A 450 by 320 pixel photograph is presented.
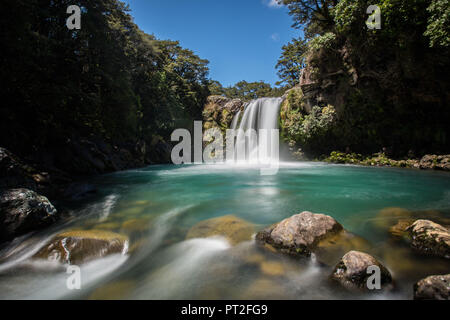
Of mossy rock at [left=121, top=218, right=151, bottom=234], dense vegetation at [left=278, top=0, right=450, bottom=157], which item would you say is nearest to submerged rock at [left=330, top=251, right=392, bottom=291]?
mossy rock at [left=121, top=218, right=151, bottom=234]

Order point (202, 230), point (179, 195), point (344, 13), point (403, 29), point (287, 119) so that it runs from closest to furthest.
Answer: point (202, 230), point (179, 195), point (403, 29), point (344, 13), point (287, 119)

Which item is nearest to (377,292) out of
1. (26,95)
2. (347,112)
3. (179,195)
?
(179,195)

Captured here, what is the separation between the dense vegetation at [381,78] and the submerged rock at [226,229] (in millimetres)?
9651

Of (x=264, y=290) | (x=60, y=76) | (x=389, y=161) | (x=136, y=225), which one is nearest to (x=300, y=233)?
(x=264, y=290)

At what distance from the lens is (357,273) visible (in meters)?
1.95

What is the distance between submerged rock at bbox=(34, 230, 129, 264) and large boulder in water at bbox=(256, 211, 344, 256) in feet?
6.80

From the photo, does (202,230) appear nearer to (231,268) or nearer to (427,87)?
(231,268)

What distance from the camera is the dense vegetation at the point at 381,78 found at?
858 centimetres

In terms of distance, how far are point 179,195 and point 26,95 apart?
20.5ft

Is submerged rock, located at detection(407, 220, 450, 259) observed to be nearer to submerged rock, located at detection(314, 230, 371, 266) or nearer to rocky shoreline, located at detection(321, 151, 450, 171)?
submerged rock, located at detection(314, 230, 371, 266)

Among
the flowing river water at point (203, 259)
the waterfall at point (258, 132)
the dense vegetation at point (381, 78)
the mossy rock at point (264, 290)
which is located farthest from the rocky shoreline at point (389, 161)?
the mossy rock at point (264, 290)

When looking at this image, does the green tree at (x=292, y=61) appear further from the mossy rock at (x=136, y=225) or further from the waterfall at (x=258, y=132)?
the mossy rock at (x=136, y=225)

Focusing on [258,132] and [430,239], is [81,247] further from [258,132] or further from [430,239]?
[258,132]
